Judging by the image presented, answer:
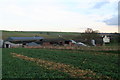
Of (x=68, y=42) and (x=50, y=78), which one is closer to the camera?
(x=50, y=78)

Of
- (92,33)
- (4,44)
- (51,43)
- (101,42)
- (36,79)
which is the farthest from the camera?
(92,33)

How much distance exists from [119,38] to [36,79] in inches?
3157

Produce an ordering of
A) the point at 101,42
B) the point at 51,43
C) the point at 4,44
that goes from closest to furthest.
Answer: the point at 4,44
the point at 51,43
the point at 101,42

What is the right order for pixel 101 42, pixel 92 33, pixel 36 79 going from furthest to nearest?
pixel 92 33, pixel 101 42, pixel 36 79

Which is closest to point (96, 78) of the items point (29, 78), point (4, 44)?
point (29, 78)

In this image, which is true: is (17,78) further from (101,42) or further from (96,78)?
(101,42)

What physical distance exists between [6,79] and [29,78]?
114 cm

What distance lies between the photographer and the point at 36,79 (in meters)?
11.4

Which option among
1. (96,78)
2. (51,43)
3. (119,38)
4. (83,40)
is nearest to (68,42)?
(51,43)

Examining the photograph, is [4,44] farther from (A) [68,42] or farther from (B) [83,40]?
(B) [83,40]

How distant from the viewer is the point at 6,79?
11.6 metres

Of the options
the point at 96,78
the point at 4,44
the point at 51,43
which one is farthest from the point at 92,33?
the point at 96,78

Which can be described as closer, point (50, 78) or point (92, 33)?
point (50, 78)

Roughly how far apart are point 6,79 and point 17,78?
55 cm
